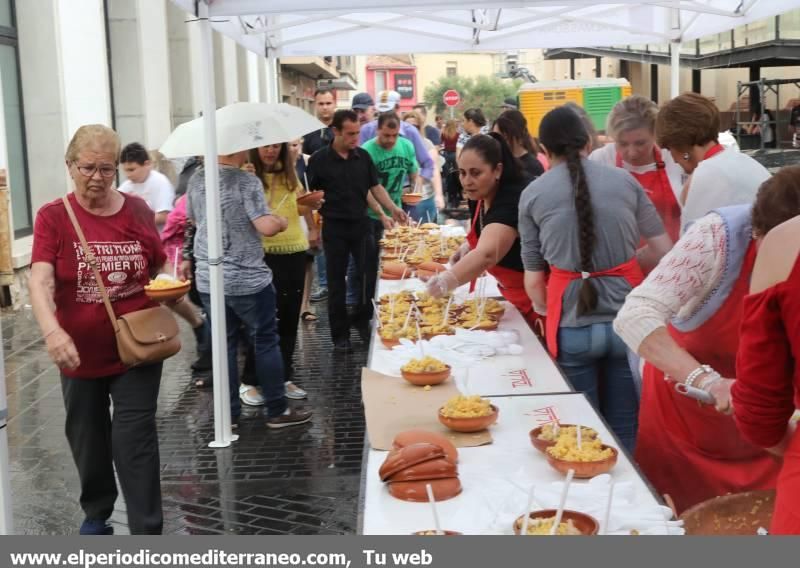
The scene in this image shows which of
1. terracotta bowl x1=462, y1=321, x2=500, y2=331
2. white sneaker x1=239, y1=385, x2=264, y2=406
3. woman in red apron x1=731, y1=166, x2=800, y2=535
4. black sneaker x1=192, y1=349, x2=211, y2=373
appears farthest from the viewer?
black sneaker x1=192, y1=349, x2=211, y2=373

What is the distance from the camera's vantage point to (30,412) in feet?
21.8

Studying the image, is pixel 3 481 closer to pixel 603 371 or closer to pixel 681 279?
pixel 681 279

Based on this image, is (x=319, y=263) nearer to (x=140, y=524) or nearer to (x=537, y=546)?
(x=140, y=524)

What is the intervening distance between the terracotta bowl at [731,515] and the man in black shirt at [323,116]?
7359 mm

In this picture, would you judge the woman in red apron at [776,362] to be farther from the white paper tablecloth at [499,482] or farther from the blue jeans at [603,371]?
the blue jeans at [603,371]

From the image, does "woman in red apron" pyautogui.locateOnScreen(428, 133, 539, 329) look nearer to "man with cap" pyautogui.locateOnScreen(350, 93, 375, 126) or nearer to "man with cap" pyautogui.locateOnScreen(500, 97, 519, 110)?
"man with cap" pyautogui.locateOnScreen(500, 97, 519, 110)

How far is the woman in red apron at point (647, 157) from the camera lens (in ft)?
16.9

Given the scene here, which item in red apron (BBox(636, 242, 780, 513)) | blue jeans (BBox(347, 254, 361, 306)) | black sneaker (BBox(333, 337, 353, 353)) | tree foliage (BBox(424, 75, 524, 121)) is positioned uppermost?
tree foliage (BBox(424, 75, 524, 121))

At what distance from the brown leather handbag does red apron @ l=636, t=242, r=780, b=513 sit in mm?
1889

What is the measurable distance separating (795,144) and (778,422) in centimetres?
1910

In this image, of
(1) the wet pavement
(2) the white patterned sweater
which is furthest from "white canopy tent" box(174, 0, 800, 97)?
(2) the white patterned sweater

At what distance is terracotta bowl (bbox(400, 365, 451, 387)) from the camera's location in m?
3.70

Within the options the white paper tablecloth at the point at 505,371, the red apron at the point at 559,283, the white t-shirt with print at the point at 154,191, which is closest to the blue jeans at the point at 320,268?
the white t-shirt with print at the point at 154,191

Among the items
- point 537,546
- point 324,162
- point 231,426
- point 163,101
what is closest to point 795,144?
point 163,101
